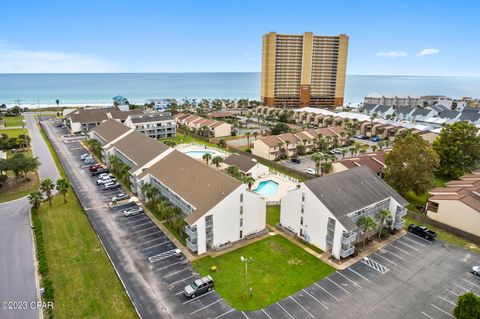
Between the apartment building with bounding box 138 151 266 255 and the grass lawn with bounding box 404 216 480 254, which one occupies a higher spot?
the apartment building with bounding box 138 151 266 255

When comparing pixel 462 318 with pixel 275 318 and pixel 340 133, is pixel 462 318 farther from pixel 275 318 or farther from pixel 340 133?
pixel 340 133

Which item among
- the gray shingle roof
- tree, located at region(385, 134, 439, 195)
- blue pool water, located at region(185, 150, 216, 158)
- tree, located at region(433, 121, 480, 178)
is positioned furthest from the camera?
blue pool water, located at region(185, 150, 216, 158)

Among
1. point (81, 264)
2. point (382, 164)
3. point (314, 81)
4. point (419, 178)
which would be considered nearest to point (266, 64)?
point (314, 81)

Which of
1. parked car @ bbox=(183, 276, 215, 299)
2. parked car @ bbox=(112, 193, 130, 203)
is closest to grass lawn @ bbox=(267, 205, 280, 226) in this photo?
parked car @ bbox=(183, 276, 215, 299)

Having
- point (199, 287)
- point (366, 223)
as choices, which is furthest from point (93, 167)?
point (366, 223)

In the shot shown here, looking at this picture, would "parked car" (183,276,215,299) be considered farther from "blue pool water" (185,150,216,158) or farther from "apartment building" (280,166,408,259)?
"blue pool water" (185,150,216,158)

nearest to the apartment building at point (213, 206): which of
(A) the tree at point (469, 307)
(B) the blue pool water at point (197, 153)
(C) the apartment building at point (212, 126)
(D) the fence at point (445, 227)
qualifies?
(A) the tree at point (469, 307)
